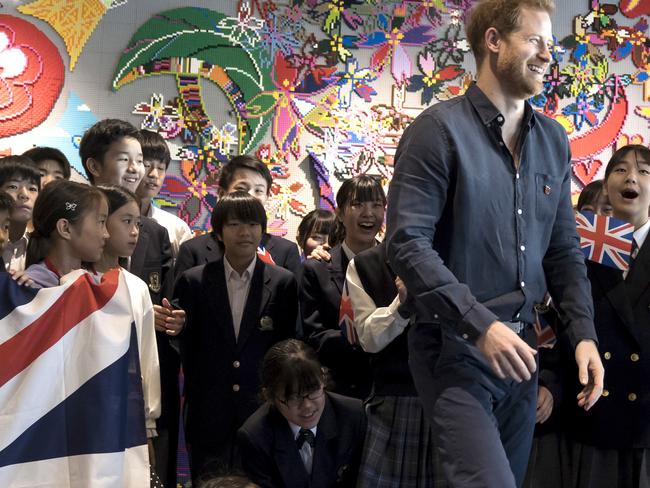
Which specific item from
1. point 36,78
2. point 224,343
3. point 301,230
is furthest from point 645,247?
point 36,78

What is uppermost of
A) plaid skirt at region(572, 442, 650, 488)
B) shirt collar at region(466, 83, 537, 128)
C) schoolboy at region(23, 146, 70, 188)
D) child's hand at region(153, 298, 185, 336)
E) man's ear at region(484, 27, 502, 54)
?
schoolboy at region(23, 146, 70, 188)

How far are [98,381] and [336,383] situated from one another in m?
1.08

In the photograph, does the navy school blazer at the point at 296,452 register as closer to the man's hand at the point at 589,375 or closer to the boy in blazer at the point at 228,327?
the boy in blazer at the point at 228,327

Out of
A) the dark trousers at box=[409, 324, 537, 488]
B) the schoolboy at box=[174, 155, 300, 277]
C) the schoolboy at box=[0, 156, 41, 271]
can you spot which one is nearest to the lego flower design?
the schoolboy at box=[174, 155, 300, 277]

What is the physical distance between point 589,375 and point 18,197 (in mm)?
2522

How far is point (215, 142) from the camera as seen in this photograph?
222 inches

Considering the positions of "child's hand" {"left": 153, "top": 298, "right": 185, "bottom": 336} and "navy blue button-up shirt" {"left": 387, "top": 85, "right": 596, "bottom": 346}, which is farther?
"child's hand" {"left": 153, "top": 298, "right": 185, "bottom": 336}

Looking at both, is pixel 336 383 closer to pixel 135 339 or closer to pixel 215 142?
pixel 135 339

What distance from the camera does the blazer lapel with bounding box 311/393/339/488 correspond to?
3129 millimetres

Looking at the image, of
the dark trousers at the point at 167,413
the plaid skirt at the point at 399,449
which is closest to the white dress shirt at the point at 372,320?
the plaid skirt at the point at 399,449

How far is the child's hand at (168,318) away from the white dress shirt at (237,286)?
304 mm

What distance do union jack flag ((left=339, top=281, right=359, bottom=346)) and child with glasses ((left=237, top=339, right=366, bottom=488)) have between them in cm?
17

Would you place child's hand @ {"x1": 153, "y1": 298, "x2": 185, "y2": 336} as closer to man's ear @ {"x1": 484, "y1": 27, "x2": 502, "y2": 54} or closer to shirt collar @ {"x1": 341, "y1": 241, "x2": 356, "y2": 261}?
shirt collar @ {"x1": 341, "y1": 241, "x2": 356, "y2": 261}

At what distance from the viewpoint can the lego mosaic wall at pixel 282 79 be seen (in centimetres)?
549
